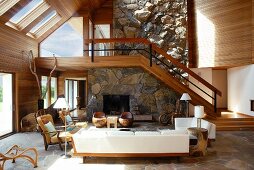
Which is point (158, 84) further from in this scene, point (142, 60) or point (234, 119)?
point (234, 119)

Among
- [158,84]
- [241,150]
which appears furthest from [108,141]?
[158,84]

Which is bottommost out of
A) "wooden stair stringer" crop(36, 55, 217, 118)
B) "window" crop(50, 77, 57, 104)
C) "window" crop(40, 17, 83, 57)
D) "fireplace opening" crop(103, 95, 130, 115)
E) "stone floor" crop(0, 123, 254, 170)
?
"stone floor" crop(0, 123, 254, 170)

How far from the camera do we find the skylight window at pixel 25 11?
783 centimetres

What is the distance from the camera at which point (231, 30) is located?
960 centimetres

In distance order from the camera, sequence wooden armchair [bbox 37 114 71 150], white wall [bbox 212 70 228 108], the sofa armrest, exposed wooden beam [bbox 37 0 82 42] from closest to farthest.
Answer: wooden armchair [bbox 37 114 71 150] → the sofa armrest → exposed wooden beam [bbox 37 0 82 42] → white wall [bbox 212 70 228 108]

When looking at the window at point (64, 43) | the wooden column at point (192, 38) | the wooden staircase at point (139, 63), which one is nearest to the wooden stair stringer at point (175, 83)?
the wooden staircase at point (139, 63)

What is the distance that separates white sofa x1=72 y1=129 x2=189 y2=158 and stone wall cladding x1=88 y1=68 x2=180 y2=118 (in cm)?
553

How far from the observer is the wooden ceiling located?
738 cm

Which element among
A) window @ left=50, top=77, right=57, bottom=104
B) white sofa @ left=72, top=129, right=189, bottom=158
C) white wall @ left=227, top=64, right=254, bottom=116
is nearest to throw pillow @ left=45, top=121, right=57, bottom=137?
white sofa @ left=72, top=129, right=189, bottom=158

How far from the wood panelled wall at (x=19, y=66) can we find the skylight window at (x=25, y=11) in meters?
0.40

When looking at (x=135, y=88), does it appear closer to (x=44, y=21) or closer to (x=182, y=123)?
(x=182, y=123)

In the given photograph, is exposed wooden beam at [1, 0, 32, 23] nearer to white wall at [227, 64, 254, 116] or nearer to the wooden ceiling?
the wooden ceiling

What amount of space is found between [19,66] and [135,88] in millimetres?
5050

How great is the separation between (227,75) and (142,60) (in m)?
6.25
